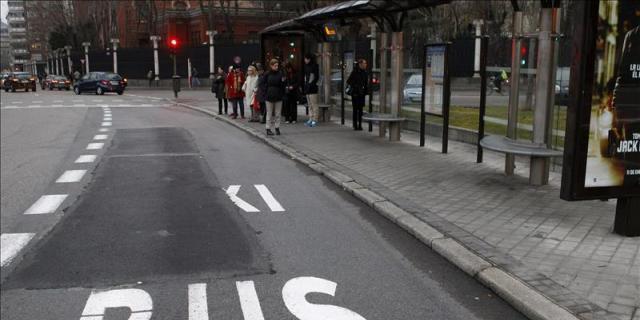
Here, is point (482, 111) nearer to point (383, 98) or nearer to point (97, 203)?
point (383, 98)

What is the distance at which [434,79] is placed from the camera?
11.8m

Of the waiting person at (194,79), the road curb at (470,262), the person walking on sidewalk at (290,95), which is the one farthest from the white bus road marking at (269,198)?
the waiting person at (194,79)

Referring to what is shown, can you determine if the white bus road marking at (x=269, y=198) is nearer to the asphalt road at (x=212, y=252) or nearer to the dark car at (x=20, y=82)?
the asphalt road at (x=212, y=252)

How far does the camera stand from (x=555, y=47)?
8.09m

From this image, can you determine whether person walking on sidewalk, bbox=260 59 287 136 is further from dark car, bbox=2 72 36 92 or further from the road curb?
dark car, bbox=2 72 36 92

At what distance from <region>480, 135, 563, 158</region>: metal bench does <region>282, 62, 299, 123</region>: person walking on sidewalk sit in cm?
955

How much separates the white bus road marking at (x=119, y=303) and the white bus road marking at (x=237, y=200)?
2873 mm

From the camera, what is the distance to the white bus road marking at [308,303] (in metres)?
4.42

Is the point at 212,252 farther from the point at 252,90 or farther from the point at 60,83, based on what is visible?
the point at 60,83

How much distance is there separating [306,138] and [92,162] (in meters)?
4.85

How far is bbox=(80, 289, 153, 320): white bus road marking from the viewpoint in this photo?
4.43m

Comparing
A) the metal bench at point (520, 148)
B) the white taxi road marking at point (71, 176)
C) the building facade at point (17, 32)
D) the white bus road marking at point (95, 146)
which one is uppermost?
the building facade at point (17, 32)

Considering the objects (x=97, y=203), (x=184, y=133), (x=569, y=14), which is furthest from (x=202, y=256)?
(x=184, y=133)

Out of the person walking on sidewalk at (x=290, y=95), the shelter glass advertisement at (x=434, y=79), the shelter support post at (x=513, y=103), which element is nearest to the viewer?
the shelter support post at (x=513, y=103)
